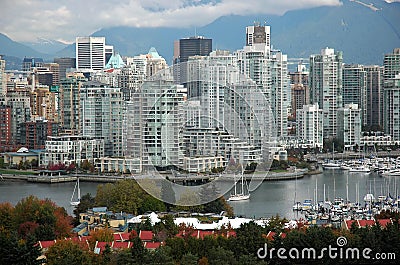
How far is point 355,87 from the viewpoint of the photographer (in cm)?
1680

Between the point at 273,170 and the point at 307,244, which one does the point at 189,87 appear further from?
the point at 273,170

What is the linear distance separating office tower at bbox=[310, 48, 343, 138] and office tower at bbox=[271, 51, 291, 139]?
695 millimetres

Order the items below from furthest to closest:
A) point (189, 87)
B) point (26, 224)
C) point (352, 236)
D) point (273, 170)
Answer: point (273, 170), point (189, 87), point (26, 224), point (352, 236)

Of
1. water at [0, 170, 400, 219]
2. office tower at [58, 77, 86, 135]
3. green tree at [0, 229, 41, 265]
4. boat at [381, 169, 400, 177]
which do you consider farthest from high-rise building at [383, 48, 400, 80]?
Result: green tree at [0, 229, 41, 265]

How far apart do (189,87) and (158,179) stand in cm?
81

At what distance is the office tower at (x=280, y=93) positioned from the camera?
1407 centimetres

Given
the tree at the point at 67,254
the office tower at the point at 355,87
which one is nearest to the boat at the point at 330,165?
the office tower at the point at 355,87

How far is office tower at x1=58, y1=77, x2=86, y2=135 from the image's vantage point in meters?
13.5

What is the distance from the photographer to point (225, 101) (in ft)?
27.5

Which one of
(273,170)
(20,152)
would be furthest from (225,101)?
(20,152)

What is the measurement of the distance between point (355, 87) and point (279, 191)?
25.5 ft

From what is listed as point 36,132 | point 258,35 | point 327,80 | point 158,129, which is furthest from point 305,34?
point 158,129

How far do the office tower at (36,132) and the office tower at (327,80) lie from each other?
427 centimetres

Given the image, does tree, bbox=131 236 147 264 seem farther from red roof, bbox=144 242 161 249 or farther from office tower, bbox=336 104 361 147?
office tower, bbox=336 104 361 147
